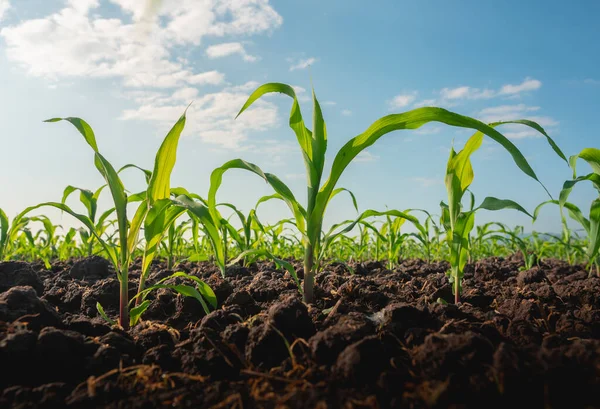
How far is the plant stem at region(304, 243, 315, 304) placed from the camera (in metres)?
2.20

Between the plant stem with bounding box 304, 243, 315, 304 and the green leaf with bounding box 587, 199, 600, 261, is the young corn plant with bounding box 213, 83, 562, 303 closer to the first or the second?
the plant stem with bounding box 304, 243, 315, 304

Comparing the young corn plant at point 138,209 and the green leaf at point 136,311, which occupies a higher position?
the young corn plant at point 138,209

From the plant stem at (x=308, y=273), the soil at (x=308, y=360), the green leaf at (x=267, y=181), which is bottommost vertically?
the soil at (x=308, y=360)

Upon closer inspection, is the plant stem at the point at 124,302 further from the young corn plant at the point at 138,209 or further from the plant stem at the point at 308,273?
the plant stem at the point at 308,273

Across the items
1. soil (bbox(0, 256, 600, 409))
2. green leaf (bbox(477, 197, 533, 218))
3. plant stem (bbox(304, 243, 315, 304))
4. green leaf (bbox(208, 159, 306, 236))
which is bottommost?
soil (bbox(0, 256, 600, 409))

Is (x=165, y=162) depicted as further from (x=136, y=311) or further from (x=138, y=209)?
(x=136, y=311)

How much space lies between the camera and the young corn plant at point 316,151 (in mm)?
2004

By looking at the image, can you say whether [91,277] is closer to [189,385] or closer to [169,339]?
[169,339]

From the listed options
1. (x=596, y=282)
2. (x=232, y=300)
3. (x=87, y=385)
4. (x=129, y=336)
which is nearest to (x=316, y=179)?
(x=232, y=300)

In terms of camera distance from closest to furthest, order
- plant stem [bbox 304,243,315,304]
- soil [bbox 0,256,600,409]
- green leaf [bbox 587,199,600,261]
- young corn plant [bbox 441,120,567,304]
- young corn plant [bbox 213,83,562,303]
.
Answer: soil [bbox 0,256,600,409] → young corn plant [bbox 213,83,562,303] → plant stem [bbox 304,243,315,304] → young corn plant [bbox 441,120,567,304] → green leaf [bbox 587,199,600,261]

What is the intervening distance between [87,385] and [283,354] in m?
0.63

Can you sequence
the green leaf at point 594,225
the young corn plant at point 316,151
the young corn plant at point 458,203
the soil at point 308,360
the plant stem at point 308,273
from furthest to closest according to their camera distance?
1. the green leaf at point 594,225
2. the young corn plant at point 458,203
3. the plant stem at point 308,273
4. the young corn plant at point 316,151
5. the soil at point 308,360

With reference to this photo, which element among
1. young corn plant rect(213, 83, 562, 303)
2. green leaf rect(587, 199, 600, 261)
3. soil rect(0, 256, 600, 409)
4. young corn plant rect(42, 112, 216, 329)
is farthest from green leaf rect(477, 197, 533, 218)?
young corn plant rect(42, 112, 216, 329)

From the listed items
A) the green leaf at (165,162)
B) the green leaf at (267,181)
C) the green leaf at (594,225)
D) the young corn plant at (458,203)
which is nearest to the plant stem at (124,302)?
the green leaf at (165,162)
